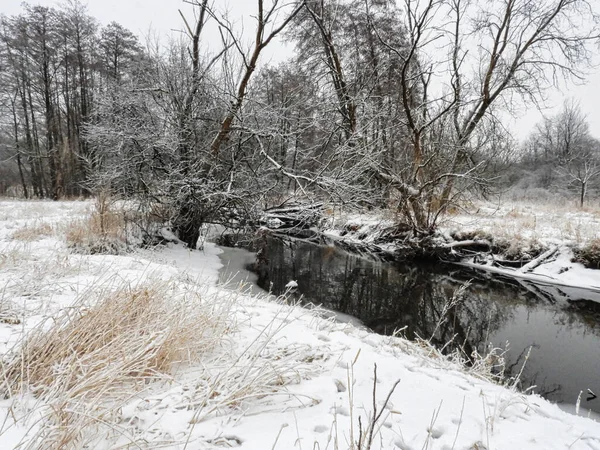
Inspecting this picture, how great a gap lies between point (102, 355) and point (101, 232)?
5.96 meters

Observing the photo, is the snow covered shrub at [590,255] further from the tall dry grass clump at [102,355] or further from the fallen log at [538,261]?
the tall dry grass clump at [102,355]

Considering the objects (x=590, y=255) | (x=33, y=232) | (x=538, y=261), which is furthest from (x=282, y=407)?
(x=590, y=255)

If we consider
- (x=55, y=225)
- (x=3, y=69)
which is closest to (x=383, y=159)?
(x=55, y=225)

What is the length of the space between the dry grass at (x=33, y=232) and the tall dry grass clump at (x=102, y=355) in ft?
15.7

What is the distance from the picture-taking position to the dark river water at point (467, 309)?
4172mm

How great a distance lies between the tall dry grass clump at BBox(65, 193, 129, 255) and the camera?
6.34 m

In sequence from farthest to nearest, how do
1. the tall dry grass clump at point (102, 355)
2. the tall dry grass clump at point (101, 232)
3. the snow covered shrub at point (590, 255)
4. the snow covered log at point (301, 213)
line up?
1. the snow covered log at point (301, 213)
2. the snow covered shrub at point (590, 255)
3. the tall dry grass clump at point (101, 232)
4. the tall dry grass clump at point (102, 355)

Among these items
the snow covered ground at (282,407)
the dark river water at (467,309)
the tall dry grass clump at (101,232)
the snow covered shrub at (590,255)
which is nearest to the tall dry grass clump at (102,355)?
the snow covered ground at (282,407)

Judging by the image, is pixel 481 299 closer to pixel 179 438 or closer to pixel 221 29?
pixel 179 438

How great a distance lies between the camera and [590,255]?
7.58 metres

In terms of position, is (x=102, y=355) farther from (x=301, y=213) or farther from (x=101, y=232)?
(x=301, y=213)

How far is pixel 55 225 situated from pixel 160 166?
2.71 meters

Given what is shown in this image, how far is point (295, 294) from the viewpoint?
21.8 ft

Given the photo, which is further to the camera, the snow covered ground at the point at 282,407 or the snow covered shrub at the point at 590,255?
the snow covered shrub at the point at 590,255
